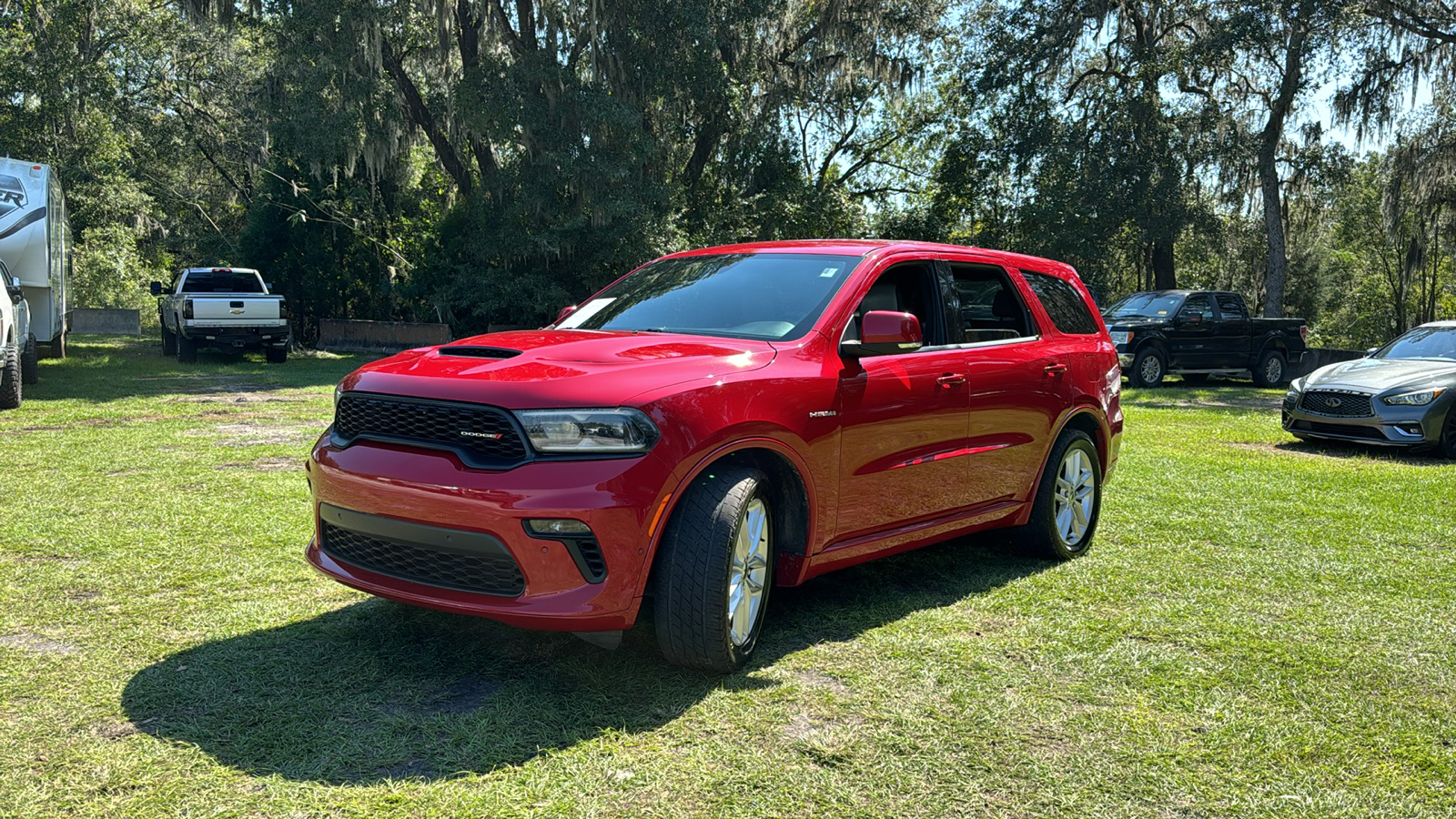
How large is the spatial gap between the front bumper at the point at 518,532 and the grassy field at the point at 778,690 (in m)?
0.36

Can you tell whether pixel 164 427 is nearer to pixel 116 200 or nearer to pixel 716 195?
pixel 716 195

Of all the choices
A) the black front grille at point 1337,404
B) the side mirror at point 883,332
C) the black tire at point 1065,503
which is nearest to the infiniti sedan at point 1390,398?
the black front grille at point 1337,404

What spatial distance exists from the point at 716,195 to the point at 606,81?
6087mm

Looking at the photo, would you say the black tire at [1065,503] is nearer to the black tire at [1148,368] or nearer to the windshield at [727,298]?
the windshield at [727,298]

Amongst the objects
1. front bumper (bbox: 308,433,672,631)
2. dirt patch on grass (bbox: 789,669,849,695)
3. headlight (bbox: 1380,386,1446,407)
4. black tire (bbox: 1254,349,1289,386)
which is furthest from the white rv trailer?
black tire (bbox: 1254,349,1289,386)

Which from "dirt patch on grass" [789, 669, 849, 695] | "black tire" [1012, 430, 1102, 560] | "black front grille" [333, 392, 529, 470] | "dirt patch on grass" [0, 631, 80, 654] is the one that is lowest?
"dirt patch on grass" [789, 669, 849, 695]

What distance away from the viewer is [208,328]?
65.6ft

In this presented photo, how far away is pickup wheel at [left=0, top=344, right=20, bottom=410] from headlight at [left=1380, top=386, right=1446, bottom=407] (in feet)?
46.9

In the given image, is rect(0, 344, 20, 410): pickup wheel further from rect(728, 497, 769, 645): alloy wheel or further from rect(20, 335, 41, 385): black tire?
rect(728, 497, 769, 645): alloy wheel

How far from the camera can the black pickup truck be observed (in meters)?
20.2

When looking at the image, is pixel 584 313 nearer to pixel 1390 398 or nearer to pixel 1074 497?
pixel 1074 497

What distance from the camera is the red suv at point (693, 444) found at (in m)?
3.59

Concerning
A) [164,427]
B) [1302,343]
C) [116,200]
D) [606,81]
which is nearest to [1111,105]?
[1302,343]

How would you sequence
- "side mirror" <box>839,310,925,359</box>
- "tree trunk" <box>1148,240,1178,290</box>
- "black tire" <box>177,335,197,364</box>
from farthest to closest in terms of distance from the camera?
1. "tree trunk" <box>1148,240,1178,290</box>
2. "black tire" <box>177,335,197,364</box>
3. "side mirror" <box>839,310,925,359</box>
